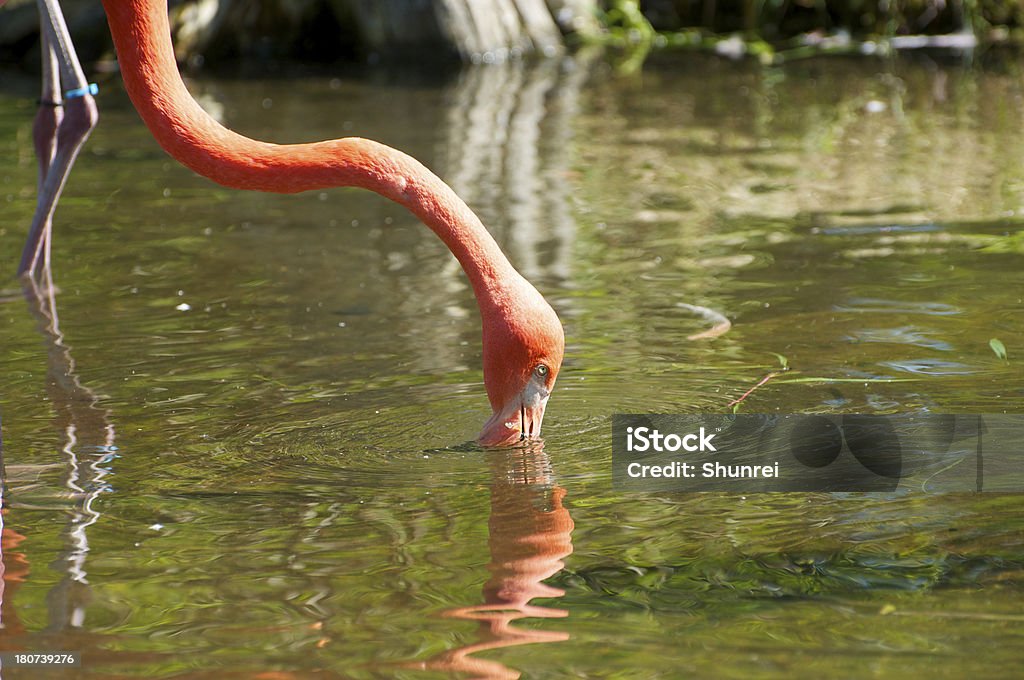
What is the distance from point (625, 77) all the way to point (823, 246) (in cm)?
516

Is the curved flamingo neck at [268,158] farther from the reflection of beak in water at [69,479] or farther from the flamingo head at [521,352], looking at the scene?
the reflection of beak in water at [69,479]

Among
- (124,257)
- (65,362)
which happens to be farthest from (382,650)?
(124,257)

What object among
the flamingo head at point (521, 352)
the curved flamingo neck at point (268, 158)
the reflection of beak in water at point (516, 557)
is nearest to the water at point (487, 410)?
the reflection of beak in water at point (516, 557)

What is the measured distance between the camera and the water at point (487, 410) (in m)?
2.98

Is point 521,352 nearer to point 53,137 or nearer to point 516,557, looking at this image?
point 516,557

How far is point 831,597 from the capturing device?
3.08 meters

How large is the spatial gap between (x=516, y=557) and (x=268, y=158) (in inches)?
46.1

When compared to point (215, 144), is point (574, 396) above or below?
below

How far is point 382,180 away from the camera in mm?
3703

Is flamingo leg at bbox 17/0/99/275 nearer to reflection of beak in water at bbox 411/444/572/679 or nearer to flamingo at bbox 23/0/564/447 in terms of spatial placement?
flamingo at bbox 23/0/564/447

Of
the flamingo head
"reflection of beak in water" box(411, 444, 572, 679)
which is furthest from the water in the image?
the flamingo head

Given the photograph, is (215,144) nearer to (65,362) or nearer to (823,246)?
(65,362)

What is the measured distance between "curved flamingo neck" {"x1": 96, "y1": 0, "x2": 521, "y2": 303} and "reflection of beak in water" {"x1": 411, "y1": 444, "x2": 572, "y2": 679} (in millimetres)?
455

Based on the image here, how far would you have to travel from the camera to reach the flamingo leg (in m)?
5.67
